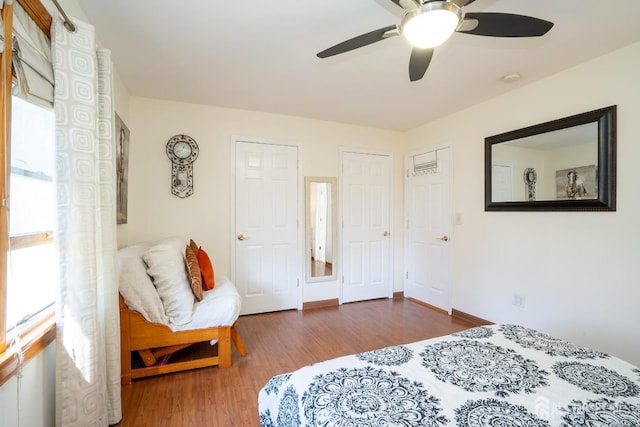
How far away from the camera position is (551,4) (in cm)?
162

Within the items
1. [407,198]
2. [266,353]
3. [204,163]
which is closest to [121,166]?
[204,163]

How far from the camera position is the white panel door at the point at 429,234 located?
3.48 metres

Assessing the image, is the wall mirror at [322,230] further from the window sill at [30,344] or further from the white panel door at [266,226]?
the window sill at [30,344]

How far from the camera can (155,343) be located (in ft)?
6.66

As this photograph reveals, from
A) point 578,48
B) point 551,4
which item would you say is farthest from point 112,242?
point 578,48

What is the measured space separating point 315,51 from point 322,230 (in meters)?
2.15

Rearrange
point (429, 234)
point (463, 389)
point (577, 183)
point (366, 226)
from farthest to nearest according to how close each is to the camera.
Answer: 1. point (366, 226)
2. point (429, 234)
3. point (577, 183)
4. point (463, 389)

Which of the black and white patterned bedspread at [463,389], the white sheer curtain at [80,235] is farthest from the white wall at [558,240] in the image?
the white sheer curtain at [80,235]

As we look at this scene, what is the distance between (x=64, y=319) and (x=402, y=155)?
392 cm

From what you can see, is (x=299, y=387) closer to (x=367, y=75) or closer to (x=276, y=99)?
(x=367, y=75)

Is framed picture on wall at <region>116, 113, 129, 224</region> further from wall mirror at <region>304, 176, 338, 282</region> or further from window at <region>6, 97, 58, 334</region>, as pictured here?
wall mirror at <region>304, 176, 338, 282</region>

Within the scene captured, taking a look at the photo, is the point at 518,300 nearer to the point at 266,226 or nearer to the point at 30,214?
the point at 266,226

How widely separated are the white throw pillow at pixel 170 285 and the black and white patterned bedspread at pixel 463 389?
42.7 inches

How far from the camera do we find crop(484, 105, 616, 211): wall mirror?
83.7 inches
